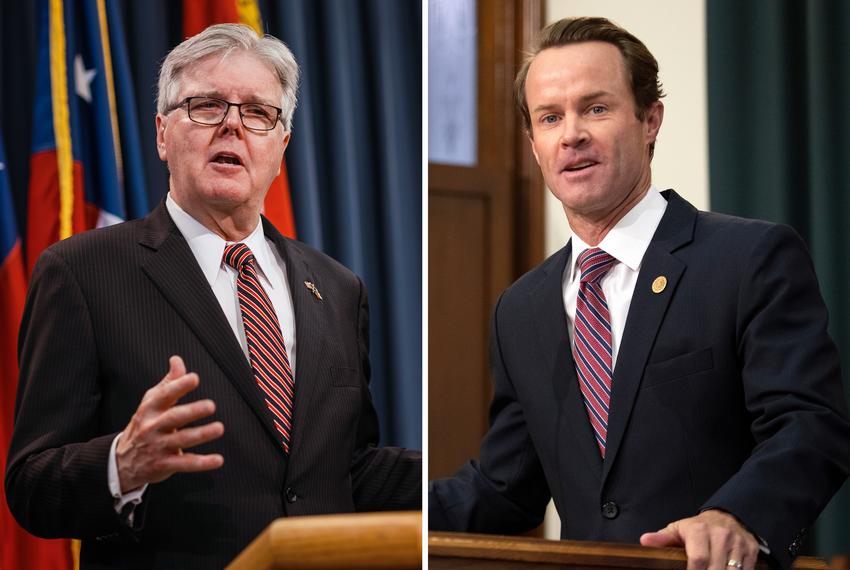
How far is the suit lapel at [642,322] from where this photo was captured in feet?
4.83

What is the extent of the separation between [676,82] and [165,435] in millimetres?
1046

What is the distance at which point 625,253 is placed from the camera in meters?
1.57

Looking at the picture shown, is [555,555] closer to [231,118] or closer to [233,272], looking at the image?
[233,272]

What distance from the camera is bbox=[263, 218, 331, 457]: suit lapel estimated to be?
1626mm

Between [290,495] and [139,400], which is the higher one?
[139,400]

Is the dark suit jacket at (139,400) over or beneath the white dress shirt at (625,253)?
beneath

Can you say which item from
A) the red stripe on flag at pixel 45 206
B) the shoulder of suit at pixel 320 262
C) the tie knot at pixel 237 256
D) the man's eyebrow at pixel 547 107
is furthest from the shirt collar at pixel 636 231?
the red stripe on flag at pixel 45 206

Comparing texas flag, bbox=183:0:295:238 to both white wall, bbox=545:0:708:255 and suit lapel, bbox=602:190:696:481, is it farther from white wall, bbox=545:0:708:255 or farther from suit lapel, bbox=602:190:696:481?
suit lapel, bbox=602:190:696:481

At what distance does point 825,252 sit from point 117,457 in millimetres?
1220

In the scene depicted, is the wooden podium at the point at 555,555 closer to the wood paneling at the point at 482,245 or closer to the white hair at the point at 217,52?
the wood paneling at the point at 482,245

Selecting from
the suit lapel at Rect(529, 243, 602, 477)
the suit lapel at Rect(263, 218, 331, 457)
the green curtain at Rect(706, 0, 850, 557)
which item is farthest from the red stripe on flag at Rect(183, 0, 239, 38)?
the green curtain at Rect(706, 0, 850, 557)

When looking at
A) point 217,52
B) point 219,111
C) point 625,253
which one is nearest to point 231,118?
point 219,111

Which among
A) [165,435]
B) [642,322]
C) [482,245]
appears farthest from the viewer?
[482,245]

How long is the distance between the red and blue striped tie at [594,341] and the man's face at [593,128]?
90 mm
